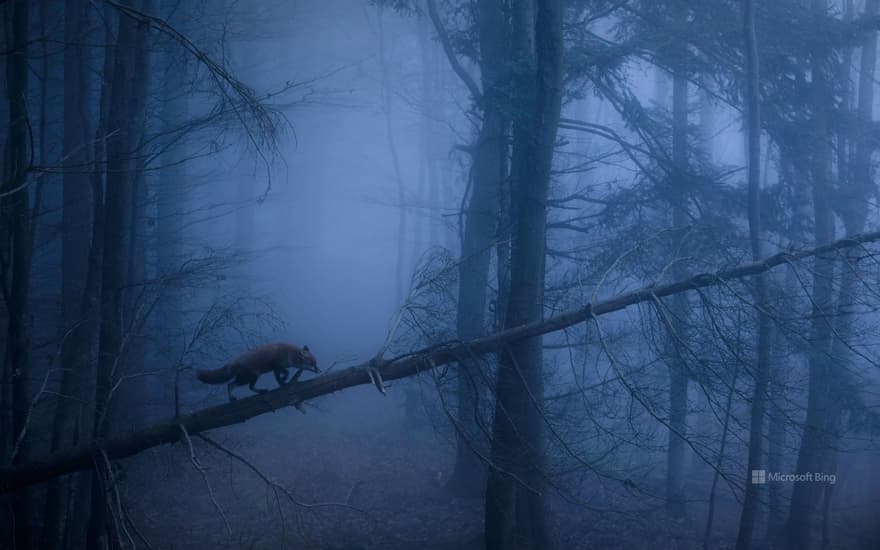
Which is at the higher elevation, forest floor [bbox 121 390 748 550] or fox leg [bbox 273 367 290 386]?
fox leg [bbox 273 367 290 386]

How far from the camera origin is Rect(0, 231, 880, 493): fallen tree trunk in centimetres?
440

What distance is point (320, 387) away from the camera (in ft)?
14.8

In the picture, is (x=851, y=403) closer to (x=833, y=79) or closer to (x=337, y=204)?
(x=833, y=79)

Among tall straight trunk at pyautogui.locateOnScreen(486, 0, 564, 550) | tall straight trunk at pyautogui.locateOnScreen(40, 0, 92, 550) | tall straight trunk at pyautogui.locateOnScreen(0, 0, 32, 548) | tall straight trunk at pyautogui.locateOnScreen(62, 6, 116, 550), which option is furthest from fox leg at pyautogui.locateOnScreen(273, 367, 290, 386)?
tall straight trunk at pyautogui.locateOnScreen(62, 6, 116, 550)

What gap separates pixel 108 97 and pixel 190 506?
26.4 ft

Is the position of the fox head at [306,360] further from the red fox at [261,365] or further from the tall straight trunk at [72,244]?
the tall straight trunk at [72,244]

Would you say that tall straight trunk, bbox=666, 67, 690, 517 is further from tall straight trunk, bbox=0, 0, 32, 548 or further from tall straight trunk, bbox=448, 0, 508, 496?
tall straight trunk, bbox=0, 0, 32, 548

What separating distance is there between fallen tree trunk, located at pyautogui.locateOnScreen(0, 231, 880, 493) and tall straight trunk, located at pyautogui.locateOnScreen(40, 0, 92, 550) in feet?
6.52

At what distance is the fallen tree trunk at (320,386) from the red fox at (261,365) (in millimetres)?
158

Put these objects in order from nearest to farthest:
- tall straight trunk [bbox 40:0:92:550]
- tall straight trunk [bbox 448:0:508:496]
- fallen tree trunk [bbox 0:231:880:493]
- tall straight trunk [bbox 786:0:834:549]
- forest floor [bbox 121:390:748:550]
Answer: fallen tree trunk [bbox 0:231:880:493] < tall straight trunk [bbox 40:0:92:550] < tall straight trunk [bbox 786:0:834:549] < forest floor [bbox 121:390:748:550] < tall straight trunk [bbox 448:0:508:496]

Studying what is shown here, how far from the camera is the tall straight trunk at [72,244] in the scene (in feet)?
22.2

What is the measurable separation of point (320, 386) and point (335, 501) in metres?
7.58

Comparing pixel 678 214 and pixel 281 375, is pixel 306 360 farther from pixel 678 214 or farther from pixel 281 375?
pixel 678 214

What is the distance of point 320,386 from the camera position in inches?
177
